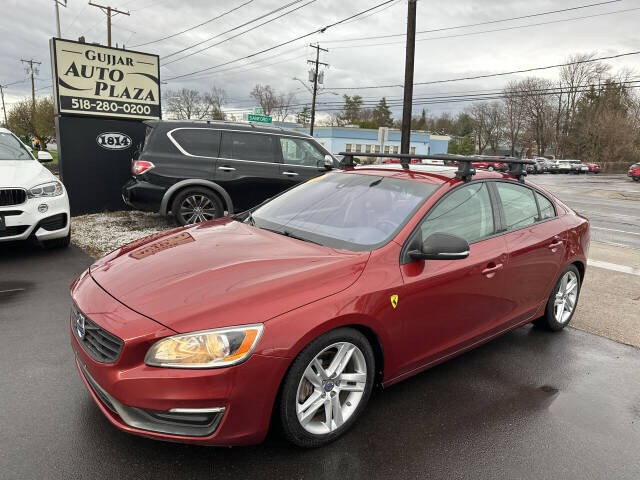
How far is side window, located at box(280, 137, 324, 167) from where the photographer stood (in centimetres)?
821

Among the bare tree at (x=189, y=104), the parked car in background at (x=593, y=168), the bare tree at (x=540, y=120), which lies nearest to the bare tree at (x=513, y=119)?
the bare tree at (x=540, y=120)

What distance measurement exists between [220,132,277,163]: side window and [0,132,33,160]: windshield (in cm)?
292

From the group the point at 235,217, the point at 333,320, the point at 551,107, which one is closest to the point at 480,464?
the point at 333,320

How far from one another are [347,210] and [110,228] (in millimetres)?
6155

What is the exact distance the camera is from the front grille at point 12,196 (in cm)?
549

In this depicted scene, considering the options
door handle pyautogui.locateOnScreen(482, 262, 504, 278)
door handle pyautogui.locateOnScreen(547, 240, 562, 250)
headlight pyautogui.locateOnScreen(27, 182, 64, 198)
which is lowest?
door handle pyautogui.locateOnScreen(482, 262, 504, 278)

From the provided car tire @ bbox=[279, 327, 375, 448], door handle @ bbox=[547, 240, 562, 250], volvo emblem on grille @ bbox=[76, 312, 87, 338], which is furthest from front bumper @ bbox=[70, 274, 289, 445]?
door handle @ bbox=[547, 240, 562, 250]

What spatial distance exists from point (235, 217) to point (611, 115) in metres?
68.6

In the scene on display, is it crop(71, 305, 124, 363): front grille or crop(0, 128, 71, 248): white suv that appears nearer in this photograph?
crop(71, 305, 124, 363): front grille

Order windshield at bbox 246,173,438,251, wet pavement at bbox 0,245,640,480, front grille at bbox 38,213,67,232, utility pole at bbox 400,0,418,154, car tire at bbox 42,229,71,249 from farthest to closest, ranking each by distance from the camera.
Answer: utility pole at bbox 400,0,418,154
car tire at bbox 42,229,71,249
front grille at bbox 38,213,67,232
windshield at bbox 246,173,438,251
wet pavement at bbox 0,245,640,480

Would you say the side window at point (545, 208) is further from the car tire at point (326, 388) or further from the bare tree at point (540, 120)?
the bare tree at point (540, 120)

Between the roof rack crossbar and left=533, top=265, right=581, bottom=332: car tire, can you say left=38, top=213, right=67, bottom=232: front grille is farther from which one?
left=533, top=265, right=581, bottom=332: car tire

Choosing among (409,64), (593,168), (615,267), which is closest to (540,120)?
(593,168)

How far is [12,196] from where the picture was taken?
5.55m
